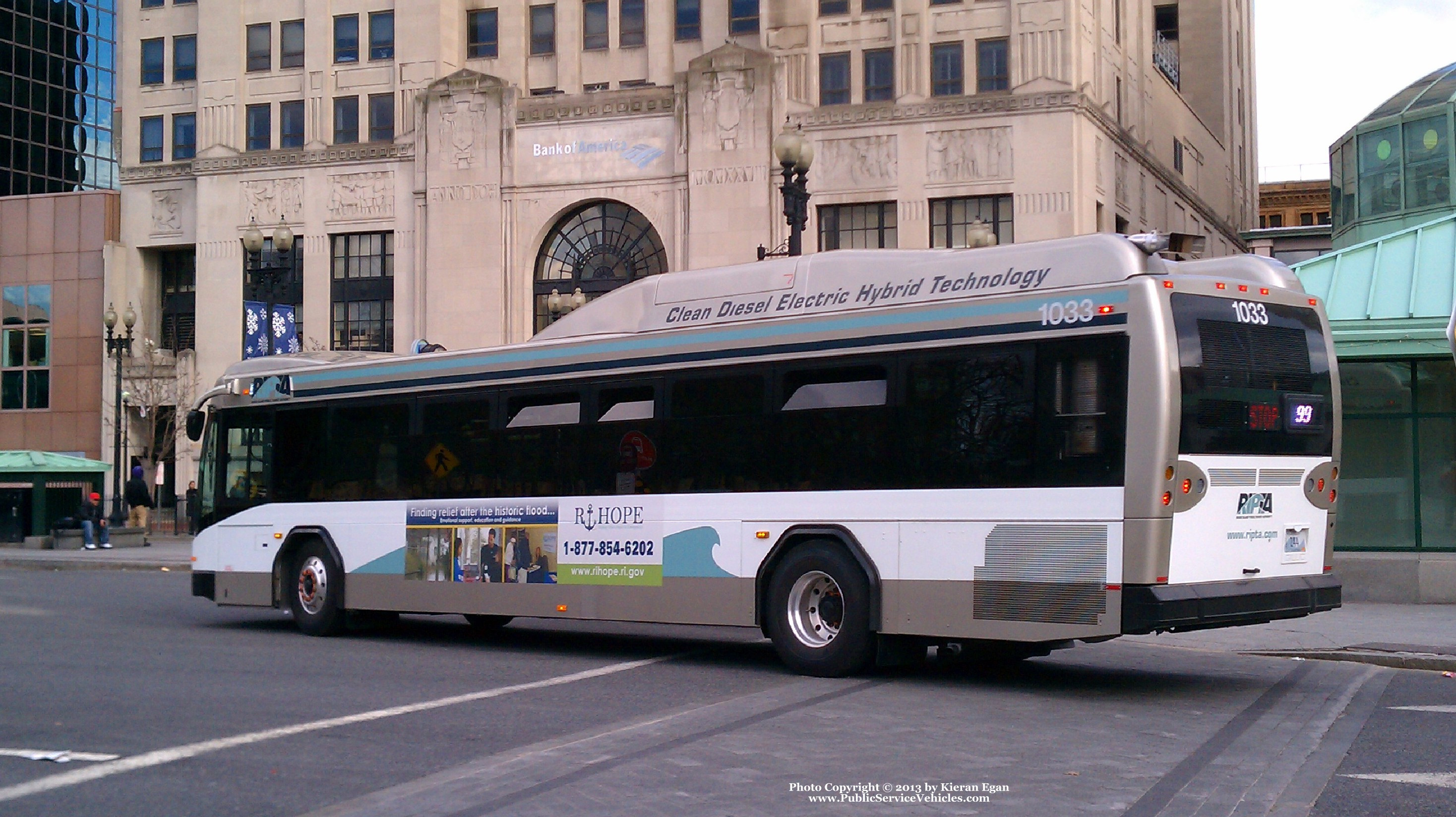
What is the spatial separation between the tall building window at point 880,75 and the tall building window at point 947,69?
1325 mm

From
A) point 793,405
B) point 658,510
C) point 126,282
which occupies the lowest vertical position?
point 658,510

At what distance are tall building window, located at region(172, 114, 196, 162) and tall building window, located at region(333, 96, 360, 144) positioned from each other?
6908mm

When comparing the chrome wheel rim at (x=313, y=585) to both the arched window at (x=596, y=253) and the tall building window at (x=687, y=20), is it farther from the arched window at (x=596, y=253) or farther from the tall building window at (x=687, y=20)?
the tall building window at (x=687, y=20)

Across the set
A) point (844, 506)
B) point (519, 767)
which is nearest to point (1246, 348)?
point (844, 506)

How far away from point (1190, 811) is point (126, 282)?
60431 mm

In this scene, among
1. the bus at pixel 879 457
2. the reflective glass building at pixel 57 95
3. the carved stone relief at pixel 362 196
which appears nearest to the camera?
the bus at pixel 879 457

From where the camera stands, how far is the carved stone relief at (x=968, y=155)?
46.7 metres

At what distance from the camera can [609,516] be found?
1353 cm

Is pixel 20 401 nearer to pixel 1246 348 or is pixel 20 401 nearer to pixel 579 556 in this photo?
pixel 579 556

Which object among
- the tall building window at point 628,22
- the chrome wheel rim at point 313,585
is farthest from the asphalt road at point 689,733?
the tall building window at point 628,22

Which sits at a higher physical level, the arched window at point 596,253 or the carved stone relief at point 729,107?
the carved stone relief at point 729,107

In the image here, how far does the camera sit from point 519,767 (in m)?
7.89

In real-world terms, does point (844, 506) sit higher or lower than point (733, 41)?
lower

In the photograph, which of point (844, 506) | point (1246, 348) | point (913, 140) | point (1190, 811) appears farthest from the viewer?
point (913, 140)
